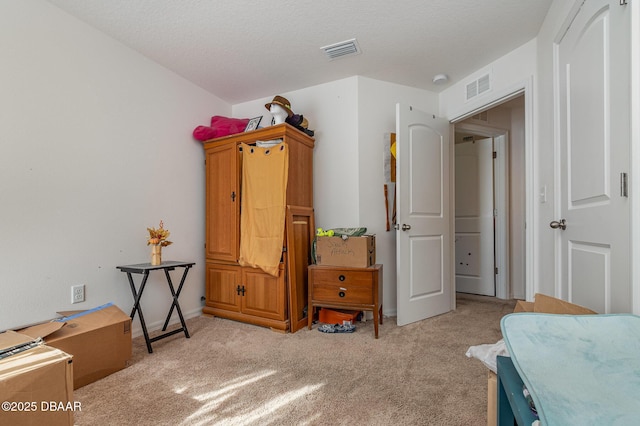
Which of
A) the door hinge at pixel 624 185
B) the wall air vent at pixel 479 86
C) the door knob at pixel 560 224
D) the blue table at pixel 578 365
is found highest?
the wall air vent at pixel 479 86

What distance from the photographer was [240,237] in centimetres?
285

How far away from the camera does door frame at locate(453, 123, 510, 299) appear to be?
370cm

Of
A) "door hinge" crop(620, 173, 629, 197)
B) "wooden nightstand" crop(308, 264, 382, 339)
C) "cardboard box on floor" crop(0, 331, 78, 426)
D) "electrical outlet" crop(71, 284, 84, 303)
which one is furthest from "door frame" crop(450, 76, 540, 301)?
"electrical outlet" crop(71, 284, 84, 303)

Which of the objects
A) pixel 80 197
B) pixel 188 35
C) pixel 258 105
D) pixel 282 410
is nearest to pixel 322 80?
pixel 258 105

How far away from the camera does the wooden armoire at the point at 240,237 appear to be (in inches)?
103

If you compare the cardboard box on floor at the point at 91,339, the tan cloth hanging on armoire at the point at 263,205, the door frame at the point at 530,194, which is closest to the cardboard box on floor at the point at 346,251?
the tan cloth hanging on armoire at the point at 263,205

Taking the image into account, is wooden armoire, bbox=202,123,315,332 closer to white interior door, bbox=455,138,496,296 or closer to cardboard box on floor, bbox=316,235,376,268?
cardboard box on floor, bbox=316,235,376,268

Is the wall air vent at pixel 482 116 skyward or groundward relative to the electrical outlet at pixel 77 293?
skyward

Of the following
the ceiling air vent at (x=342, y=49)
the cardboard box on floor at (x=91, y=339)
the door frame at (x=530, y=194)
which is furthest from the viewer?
the ceiling air vent at (x=342, y=49)

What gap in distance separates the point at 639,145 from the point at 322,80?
8.40 ft

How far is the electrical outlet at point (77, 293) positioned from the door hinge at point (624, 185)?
2.99 metres

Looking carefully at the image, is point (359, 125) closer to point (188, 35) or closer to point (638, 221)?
point (188, 35)

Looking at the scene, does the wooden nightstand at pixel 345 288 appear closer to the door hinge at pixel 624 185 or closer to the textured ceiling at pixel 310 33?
the door hinge at pixel 624 185

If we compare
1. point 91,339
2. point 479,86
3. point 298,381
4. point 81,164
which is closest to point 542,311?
point 298,381
